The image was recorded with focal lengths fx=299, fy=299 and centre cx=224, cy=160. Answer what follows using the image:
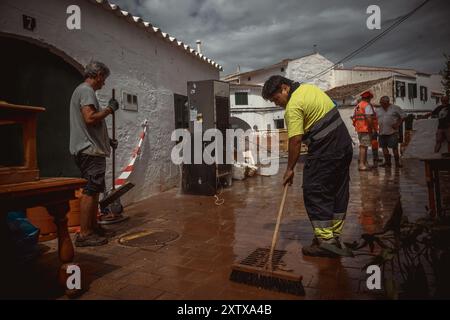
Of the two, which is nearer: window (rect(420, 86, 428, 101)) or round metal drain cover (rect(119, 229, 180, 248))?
round metal drain cover (rect(119, 229, 180, 248))

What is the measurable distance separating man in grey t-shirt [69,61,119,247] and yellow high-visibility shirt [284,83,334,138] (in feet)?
7.33

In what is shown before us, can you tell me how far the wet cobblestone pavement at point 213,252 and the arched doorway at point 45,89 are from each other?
4.60 feet

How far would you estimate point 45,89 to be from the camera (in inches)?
177

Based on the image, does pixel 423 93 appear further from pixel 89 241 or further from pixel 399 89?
pixel 89 241

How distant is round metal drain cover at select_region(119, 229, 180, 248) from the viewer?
12.2 ft

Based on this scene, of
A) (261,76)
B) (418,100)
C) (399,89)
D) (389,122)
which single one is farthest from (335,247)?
(418,100)

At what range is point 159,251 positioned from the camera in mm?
3477

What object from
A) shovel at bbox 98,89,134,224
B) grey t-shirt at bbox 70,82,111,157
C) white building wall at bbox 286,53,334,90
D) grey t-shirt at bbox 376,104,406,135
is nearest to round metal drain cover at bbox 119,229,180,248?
shovel at bbox 98,89,134,224

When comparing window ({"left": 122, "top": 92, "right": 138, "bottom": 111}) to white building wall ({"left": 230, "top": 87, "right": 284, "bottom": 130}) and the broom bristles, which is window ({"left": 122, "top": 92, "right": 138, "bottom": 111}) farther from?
white building wall ({"left": 230, "top": 87, "right": 284, "bottom": 130})

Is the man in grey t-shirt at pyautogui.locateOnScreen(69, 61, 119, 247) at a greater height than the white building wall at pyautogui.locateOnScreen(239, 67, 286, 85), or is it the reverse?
the white building wall at pyautogui.locateOnScreen(239, 67, 286, 85)

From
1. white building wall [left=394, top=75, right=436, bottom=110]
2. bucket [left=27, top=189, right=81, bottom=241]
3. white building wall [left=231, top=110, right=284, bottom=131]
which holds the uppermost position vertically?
white building wall [left=394, top=75, right=436, bottom=110]

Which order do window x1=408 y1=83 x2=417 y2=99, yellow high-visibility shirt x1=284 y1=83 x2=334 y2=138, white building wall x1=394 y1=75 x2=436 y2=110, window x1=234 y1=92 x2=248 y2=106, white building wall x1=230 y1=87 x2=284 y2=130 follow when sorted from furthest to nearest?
window x1=408 y1=83 x2=417 y2=99
window x1=234 y1=92 x2=248 y2=106
white building wall x1=230 y1=87 x2=284 y2=130
white building wall x1=394 y1=75 x2=436 y2=110
yellow high-visibility shirt x1=284 y1=83 x2=334 y2=138

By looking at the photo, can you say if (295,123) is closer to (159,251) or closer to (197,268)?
(197,268)

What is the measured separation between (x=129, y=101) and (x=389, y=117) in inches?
288
